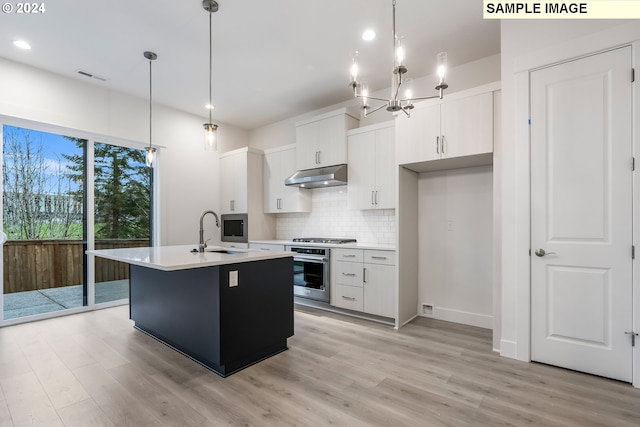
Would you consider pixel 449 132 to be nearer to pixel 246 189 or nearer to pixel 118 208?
pixel 246 189

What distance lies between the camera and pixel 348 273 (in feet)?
12.8

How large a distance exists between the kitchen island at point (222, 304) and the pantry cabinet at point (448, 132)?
1.84 m

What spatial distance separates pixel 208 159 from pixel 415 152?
370cm

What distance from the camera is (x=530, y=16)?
254 cm

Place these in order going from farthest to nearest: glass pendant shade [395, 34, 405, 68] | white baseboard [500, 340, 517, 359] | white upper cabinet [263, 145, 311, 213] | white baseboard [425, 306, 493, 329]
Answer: white upper cabinet [263, 145, 311, 213] → white baseboard [425, 306, 493, 329] → white baseboard [500, 340, 517, 359] → glass pendant shade [395, 34, 405, 68]

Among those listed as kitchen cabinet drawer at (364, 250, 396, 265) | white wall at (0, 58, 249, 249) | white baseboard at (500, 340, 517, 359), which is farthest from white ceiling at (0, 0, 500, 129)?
white baseboard at (500, 340, 517, 359)

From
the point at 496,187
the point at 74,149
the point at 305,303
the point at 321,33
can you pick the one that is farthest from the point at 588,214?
the point at 74,149

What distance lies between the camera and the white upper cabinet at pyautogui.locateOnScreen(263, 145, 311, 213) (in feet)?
16.4

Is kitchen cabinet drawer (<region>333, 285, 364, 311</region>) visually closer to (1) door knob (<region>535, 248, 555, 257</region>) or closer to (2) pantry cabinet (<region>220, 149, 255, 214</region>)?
(1) door knob (<region>535, 248, 555, 257</region>)

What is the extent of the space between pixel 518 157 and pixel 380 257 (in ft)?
5.65

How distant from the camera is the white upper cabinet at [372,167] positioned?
3.84 m

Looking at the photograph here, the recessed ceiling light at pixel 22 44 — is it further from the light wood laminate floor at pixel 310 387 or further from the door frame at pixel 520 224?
the door frame at pixel 520 224

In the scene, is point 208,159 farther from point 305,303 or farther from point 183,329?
point 183,329

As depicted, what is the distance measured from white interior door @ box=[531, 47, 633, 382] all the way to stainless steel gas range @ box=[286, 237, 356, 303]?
88.9 inches
